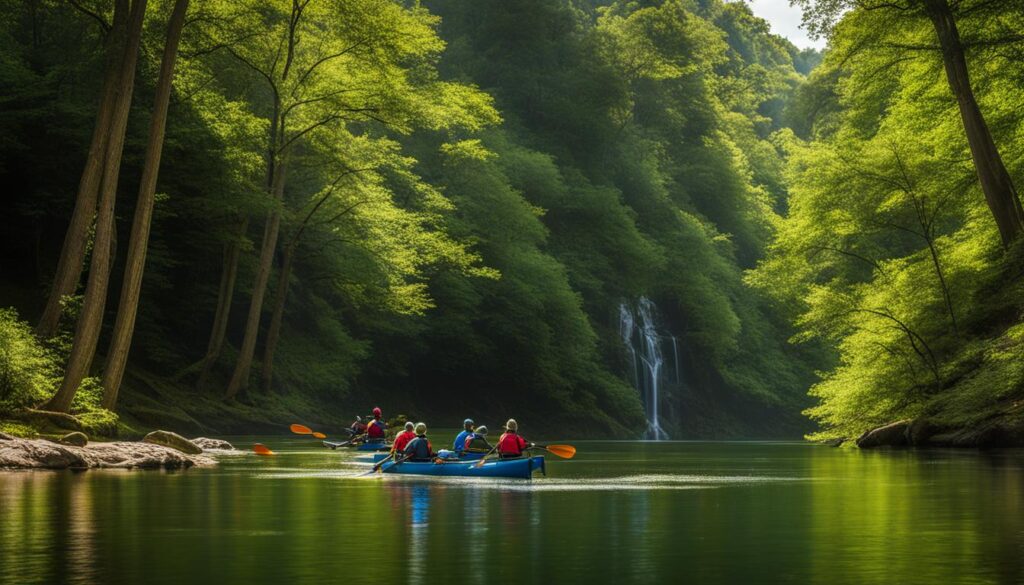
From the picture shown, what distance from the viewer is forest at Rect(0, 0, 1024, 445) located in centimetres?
3269

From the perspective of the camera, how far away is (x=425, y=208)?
2106 inches

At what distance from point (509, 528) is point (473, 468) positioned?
9.94 metres

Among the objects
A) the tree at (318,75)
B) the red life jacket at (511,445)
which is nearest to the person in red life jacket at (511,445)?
the red life jacket at (511,445)

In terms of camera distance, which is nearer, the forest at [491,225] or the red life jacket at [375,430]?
the forest at [491,225]

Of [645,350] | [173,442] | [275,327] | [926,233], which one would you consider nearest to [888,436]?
[926,233]

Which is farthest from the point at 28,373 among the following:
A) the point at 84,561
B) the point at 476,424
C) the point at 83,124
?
the point at 476,424

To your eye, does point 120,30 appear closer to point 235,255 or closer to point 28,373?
point 28,373

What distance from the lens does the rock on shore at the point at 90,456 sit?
68.9 feet

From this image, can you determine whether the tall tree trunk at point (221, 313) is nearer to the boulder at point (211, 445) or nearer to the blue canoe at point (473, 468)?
the boulder at point (211, 445)

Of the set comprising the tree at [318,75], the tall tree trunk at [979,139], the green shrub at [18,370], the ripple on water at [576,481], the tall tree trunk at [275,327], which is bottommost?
the ripple on water at [576,481]

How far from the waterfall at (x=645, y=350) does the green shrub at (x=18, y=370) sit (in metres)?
43.7

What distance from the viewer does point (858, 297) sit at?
3862 cm

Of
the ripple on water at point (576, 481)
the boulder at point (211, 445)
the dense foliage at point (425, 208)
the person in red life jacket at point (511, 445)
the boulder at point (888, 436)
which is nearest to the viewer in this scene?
the ripple on water at point (576, 481)

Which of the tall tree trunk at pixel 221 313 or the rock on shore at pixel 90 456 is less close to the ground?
the tall tree trunk at pixel 221 313
